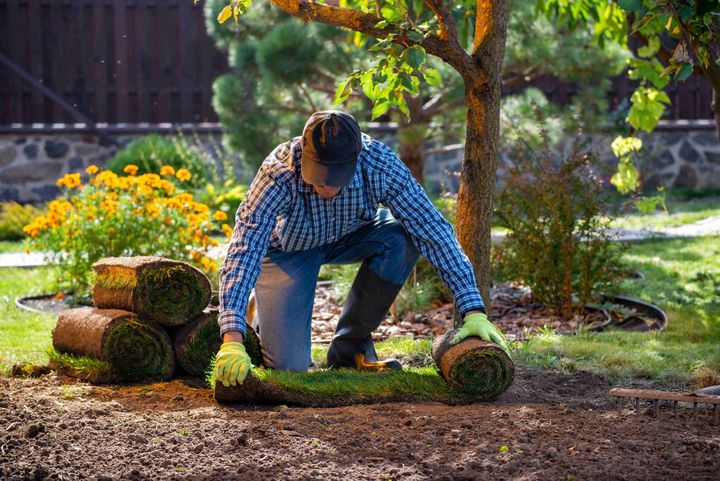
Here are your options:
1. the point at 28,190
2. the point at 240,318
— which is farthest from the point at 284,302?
the point at 28,190

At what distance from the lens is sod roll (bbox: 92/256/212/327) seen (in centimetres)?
439

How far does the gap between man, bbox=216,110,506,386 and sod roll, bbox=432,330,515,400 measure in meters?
0.10

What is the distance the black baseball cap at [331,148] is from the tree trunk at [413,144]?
4.76 m

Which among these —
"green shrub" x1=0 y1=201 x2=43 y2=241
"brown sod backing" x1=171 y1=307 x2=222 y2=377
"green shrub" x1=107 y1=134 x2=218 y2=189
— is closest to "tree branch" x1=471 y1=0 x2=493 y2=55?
"brown sod backing" x1=171 y1=307 x2=222 y2=377

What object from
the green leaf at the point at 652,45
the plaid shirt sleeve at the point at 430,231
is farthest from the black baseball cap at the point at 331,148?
the green leaf at the point at 652,45

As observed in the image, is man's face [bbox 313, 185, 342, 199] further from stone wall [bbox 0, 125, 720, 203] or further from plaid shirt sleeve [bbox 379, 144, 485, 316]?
stone wall [bbox 0, 125, 720, 203]

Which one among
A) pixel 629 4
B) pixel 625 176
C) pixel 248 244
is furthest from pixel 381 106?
pixel 625 176

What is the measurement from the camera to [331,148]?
12.5 ft

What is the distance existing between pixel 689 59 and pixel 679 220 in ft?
18.9

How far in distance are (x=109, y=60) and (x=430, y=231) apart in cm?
914

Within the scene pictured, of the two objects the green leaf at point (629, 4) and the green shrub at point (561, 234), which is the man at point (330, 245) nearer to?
the green leaf at point (629, 4)

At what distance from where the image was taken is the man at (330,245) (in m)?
3.83

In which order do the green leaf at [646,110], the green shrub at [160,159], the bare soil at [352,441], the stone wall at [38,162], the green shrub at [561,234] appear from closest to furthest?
the bare soil at [352,441] < the green shrub at [561,234] < the green leaf at [646,110] < the green shrub at [160,159] < the stone wall at [38,162]

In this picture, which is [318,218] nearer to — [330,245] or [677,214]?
[330,245]
